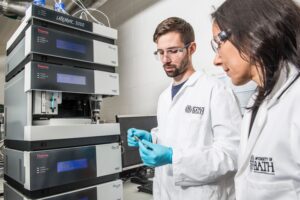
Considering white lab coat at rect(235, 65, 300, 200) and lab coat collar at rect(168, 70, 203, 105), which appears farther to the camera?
lab coat collar at rect(168, 70, 203, 105)

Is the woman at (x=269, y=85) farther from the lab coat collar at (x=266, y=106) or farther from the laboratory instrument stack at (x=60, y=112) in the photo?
the laboratory instrument stack at (x=60, y=112)

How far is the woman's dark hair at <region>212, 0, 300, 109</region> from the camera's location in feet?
2.01

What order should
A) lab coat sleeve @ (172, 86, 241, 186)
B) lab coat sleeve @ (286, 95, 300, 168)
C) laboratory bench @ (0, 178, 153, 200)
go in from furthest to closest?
laboratory bench @ (0, 178, 153, 200)
lab coat sleeve @ (172, 86, 241, 186)
lab coat sleeve @ (286, 95, 300, 168)

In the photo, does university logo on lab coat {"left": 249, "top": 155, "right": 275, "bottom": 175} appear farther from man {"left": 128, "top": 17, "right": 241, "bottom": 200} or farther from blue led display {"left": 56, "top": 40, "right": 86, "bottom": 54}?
blue led display {"left": 56, "top": 40, "right": 86, "bottom": 54}

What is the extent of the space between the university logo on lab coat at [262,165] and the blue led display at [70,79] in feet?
2.62

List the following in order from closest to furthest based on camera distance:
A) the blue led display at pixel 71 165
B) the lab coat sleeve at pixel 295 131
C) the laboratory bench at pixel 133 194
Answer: the lab coat sleeve at pixel 295 131
the blue led display at pixel 71 165
the laboratory bench at pixel 133 194

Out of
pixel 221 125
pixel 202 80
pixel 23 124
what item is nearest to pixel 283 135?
pixel 221 125

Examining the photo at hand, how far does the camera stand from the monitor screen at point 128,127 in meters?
1.57

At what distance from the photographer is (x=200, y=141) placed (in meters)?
0.99

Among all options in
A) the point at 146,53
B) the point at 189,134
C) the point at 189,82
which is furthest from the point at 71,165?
the point at 146,53

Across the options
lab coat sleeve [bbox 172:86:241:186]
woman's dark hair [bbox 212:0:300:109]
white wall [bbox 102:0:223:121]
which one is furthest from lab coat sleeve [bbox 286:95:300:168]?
white wall [bbox 102:0:223:121]

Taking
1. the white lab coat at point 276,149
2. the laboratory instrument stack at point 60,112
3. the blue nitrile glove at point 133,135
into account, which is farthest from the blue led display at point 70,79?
the white lab coat at point 276,149

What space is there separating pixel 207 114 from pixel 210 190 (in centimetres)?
30

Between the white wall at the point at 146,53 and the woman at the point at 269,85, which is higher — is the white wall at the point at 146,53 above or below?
above
